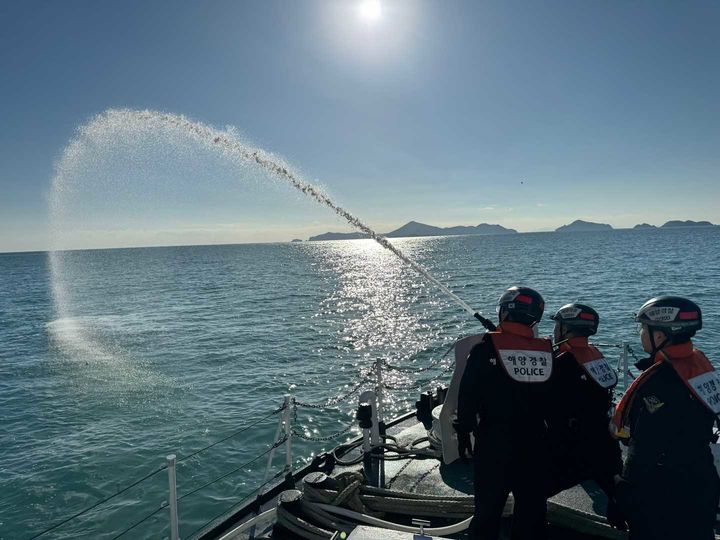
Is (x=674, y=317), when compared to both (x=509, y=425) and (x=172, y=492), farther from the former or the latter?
(x=172, y=492)

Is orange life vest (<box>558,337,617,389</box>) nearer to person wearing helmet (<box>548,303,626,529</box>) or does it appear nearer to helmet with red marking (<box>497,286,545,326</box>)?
person wearing helmet (<box>548,303,626,529</box>)

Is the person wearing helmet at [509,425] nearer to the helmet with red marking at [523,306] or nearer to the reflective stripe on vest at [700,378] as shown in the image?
the helmet with red marking at [523,306]

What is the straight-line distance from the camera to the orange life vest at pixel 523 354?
4723 millimetres

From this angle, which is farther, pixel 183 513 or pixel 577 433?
pixel 183 513

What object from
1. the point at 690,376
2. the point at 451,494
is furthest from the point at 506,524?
the point at 690,376

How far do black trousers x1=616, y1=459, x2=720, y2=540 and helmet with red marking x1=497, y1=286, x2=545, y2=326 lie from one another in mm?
1665

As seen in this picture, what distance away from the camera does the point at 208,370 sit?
25.2 meters

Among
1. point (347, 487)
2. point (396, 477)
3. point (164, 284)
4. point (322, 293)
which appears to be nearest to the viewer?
point (347, 487)

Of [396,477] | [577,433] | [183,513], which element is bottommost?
[183,513]

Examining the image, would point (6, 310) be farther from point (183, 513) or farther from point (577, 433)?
point (577, 433)

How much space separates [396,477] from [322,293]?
184ft

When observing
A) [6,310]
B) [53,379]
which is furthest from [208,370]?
[6,310]

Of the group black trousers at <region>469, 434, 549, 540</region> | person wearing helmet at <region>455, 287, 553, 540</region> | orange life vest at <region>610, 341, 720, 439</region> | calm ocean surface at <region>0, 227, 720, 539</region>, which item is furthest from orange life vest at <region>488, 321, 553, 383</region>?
calm ocean surface at <region>0, 227, 720, 539</region>

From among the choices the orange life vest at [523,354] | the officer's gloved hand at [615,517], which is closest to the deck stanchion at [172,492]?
the orange life vest at [523,354]
